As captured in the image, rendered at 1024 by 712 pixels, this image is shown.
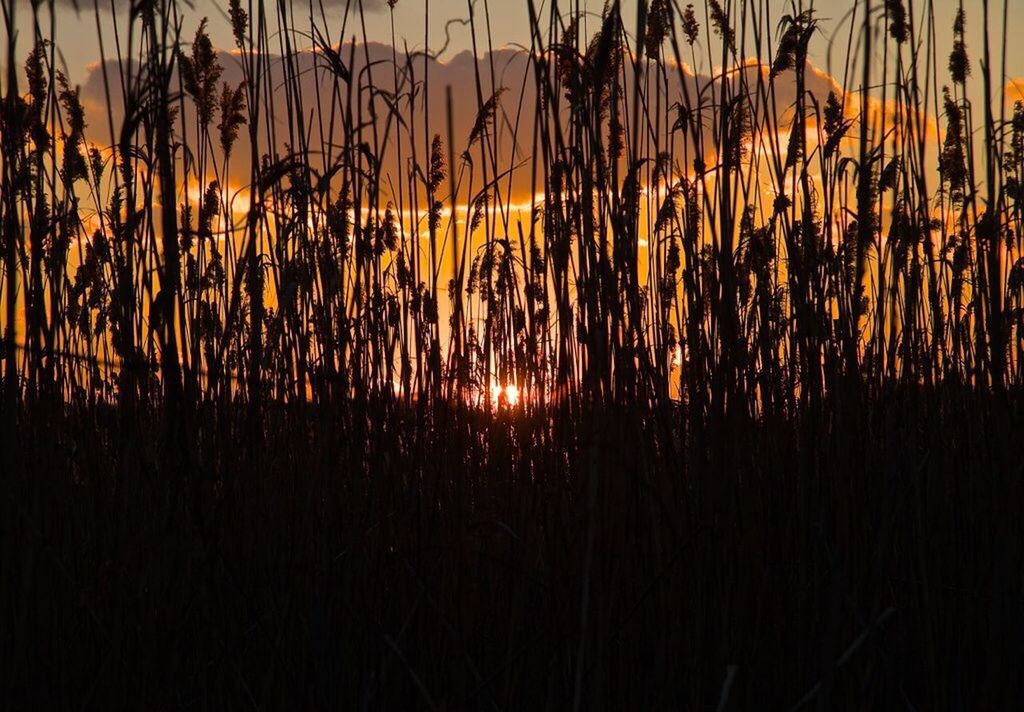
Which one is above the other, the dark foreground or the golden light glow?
the golden light glow

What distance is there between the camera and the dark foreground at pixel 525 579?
105cm

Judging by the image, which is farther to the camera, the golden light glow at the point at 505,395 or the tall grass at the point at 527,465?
the golden light glow at the point at 505,395

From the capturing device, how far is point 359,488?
4.21 ft

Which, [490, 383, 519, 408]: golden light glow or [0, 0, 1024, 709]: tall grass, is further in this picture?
[490, 383, 519, 408]: golden light glow

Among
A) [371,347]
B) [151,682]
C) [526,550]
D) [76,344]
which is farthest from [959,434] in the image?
[76,344]

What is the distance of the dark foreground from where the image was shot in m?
1.05

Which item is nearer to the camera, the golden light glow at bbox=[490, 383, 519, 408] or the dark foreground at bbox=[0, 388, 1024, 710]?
the dark foreground at bbox=[0, 388, 1024, 710]

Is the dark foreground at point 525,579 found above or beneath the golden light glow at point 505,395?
beneath

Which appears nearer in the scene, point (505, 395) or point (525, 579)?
point (525, 579)

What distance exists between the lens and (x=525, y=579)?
4.37 ft

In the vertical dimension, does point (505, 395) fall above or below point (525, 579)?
above

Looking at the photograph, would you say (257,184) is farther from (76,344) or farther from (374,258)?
(76,344)

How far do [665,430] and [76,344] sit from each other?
70.4 inches

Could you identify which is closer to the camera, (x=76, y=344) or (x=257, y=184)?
(x=257, y=184)
